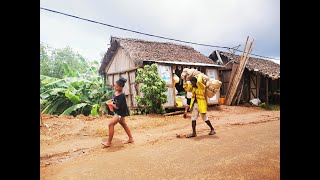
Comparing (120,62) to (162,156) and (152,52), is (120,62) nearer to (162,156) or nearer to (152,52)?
(152,52)

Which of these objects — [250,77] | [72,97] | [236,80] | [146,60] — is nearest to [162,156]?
[146,60]

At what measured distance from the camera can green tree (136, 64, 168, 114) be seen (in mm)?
9562

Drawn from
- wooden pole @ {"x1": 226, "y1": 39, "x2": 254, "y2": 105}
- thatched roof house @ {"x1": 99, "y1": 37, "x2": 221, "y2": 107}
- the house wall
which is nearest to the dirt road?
thatched roof house @ {"x1": 99, "y1": 37, "x2": 221, "y2": 107}

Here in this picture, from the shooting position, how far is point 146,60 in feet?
33.6

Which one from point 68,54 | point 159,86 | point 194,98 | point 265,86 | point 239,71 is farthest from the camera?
point 68,54

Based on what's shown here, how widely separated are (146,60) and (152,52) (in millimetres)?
1462

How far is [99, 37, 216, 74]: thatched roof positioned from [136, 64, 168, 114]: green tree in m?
0.76

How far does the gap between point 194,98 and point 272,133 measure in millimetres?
2289

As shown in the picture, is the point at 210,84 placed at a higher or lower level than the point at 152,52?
lower

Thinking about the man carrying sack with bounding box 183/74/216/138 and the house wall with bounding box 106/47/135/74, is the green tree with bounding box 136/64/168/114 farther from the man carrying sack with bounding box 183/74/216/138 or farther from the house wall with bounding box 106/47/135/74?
the man carrying sack with bounding box 183/74/216/138

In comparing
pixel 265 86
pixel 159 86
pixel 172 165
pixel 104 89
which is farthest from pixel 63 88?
pixel 265 86

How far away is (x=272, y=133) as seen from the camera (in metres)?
5.93
